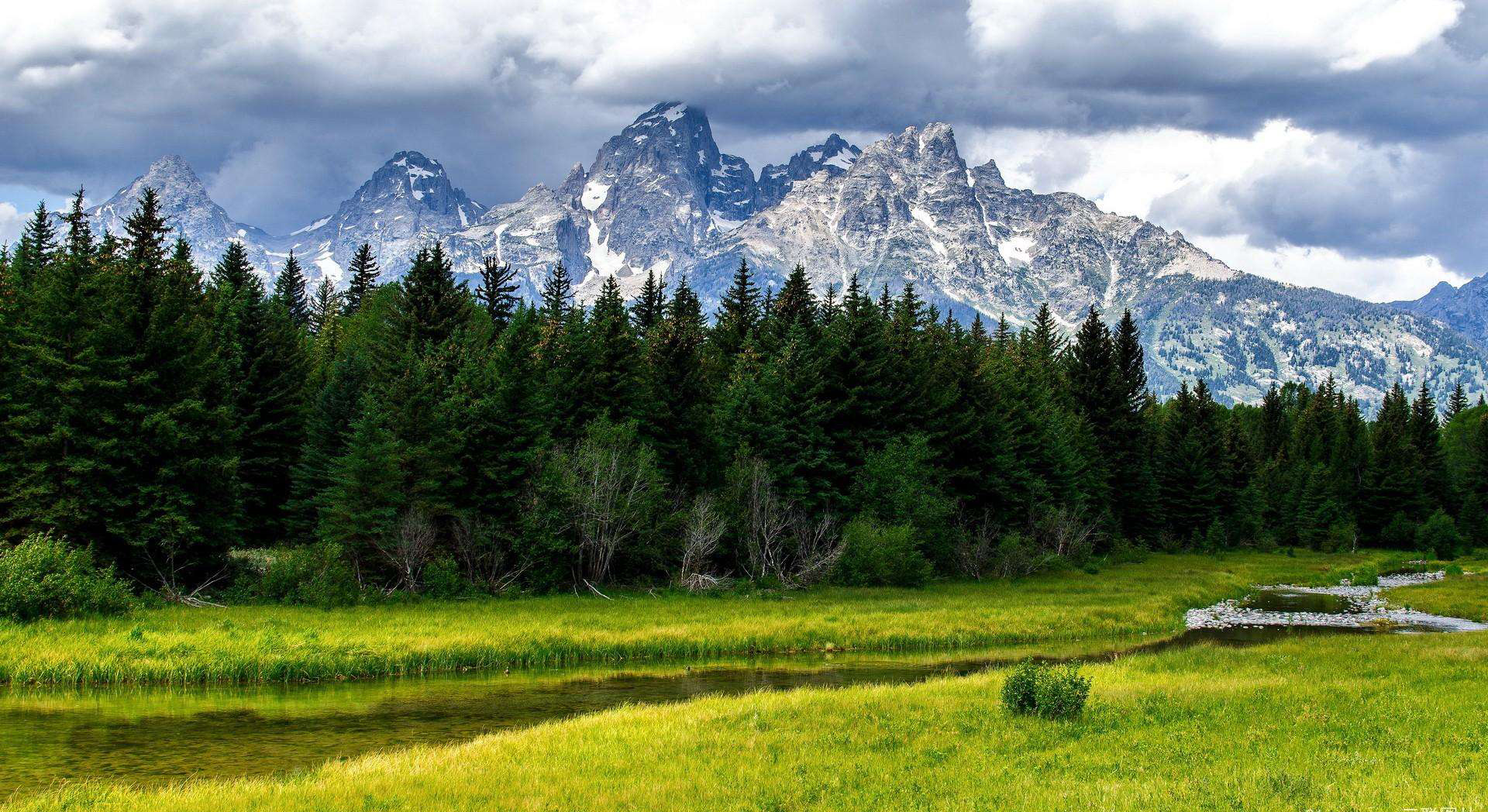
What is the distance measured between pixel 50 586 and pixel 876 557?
39810 mm

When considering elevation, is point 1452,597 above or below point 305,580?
below

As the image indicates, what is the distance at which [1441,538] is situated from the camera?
105 meters

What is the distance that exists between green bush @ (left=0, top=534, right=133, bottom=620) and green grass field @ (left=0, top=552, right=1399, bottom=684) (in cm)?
110

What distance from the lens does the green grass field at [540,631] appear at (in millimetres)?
27969

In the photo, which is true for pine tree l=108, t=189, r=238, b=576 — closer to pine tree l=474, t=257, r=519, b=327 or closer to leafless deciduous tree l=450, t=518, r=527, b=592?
leafless deciduous tree l=450, t=518, r=527, b=592

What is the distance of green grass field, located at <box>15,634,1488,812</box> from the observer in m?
14.5

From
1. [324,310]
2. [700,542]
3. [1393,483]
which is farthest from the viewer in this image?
[324,310]

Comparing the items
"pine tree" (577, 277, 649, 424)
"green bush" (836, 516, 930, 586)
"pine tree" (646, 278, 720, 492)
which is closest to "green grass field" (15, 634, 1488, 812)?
"green bush" (836, 516, 930, 586)

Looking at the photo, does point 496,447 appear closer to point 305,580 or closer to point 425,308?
point 305,580

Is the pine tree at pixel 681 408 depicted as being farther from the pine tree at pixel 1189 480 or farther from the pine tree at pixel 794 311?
the pine tree at pixel 1189 480

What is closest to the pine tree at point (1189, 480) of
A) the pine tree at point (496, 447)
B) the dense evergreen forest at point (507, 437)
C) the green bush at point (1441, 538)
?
the dense evergreen forest at point (507, 437)

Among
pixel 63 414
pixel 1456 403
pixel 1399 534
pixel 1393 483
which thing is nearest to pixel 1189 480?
pixel 1399 534

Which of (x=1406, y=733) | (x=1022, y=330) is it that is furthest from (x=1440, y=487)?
(x=1406, y=733)

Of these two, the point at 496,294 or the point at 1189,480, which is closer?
the point at 496,294
